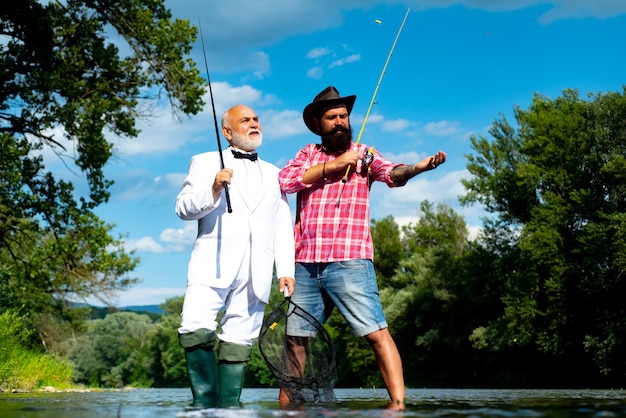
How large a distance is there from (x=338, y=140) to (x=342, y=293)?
1.20 metres

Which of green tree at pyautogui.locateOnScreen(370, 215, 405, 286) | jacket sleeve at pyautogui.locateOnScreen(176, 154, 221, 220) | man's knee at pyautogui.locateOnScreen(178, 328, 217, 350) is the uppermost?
green tree at pyautogui.locateOnScreen(370, 215, 405, 286)

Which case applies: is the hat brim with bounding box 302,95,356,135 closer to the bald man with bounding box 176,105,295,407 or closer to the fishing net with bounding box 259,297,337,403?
the bald man with bounding box 176,105,295,407

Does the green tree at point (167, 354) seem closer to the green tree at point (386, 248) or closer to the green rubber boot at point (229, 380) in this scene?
the green tree at point (386, 248)

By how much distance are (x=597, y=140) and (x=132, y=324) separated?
235 ft

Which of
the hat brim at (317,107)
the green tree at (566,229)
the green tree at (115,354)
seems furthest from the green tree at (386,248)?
the hat brim at (317,107)

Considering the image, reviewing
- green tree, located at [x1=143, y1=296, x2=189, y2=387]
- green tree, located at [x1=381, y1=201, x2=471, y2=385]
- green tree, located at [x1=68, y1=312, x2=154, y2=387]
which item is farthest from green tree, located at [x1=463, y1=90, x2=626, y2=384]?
green tree, located at [x1=68, y1=312, x2=154, y2=387]

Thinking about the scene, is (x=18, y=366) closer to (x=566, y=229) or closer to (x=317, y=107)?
(x=317, y=107)

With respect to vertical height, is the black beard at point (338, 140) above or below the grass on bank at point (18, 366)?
above

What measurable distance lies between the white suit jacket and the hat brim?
65 cm

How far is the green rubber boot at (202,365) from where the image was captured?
5.76m

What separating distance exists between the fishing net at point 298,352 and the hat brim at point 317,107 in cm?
144

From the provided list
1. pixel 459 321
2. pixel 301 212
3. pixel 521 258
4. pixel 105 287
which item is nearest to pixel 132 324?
pixel 459 321

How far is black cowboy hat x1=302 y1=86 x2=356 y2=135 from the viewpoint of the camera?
6523mm

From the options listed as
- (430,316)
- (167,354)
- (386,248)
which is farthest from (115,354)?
(430,316)
